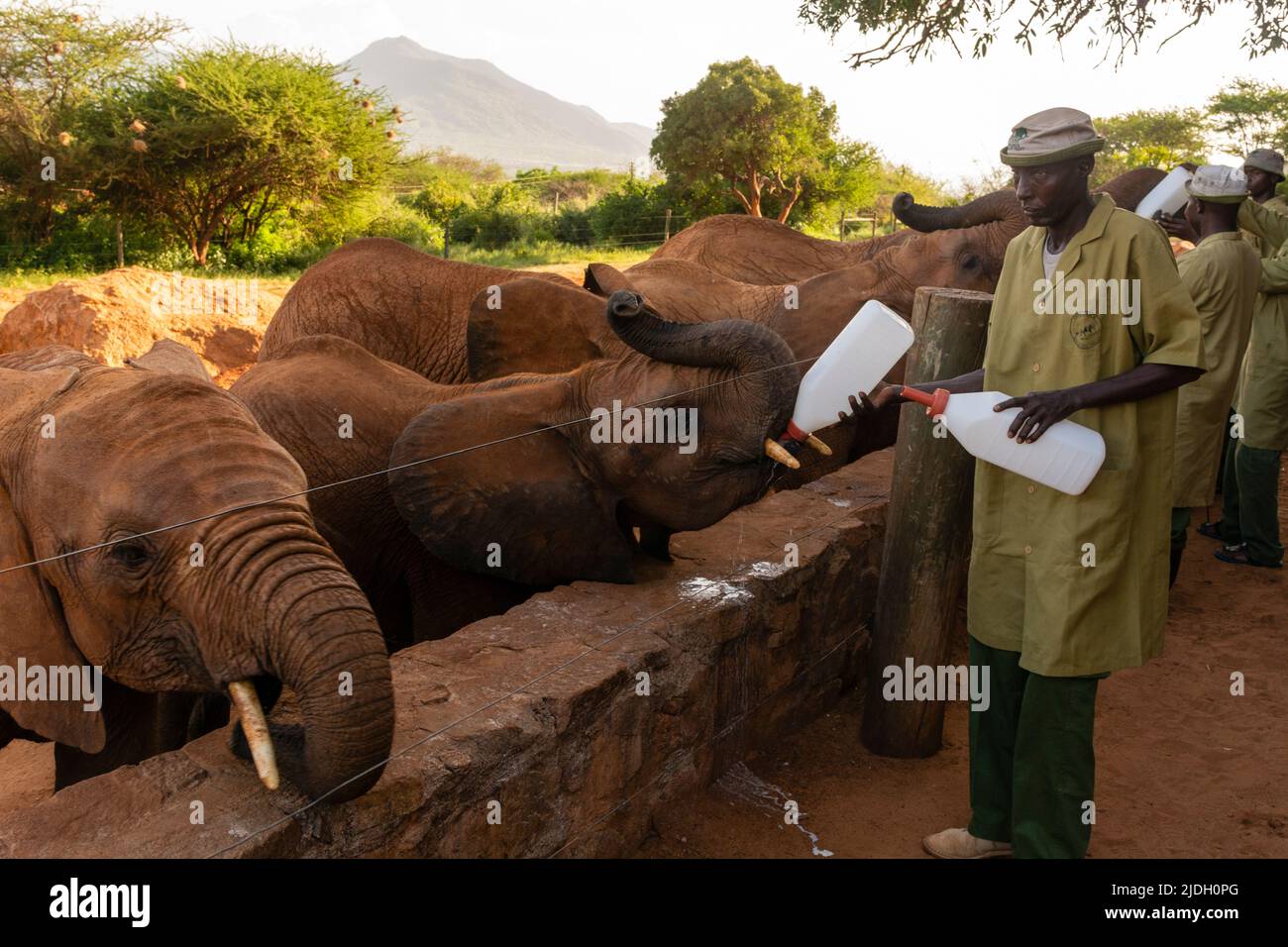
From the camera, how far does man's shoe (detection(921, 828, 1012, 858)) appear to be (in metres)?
3.85

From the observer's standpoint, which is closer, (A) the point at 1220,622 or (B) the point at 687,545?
(B) the point at 687,545

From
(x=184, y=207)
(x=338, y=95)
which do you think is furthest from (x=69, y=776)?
(x=338, y=95)

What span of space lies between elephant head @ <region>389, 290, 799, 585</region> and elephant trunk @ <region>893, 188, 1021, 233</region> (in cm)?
346

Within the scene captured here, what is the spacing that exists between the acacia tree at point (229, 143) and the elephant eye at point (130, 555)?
84.6ft

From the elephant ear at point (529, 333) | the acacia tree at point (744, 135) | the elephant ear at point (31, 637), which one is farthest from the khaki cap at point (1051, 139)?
the acacia tree at point (744, 135)

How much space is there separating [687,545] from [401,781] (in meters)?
2.22

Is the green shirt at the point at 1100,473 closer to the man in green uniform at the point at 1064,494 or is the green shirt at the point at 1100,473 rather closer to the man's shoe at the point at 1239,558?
the man in green uniform at the point at 1064,494

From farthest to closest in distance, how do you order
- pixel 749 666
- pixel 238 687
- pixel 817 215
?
1. pixel 817 215
2. pixel 749 666
3. pixel 238 687

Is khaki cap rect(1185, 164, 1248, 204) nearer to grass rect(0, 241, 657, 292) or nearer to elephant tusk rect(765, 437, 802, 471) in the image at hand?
elephant tusk rect(765, 437, 802, 471)

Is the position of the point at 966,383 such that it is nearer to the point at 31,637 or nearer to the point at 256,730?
the point at 256,730

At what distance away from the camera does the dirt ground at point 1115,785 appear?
13.4 ft

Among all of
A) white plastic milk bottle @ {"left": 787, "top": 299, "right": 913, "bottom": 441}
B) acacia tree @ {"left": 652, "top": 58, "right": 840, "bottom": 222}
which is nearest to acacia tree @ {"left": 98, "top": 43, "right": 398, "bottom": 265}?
acacia tree @ {"left": 652, "top": 58, "right": 840, "bottom": 222}
